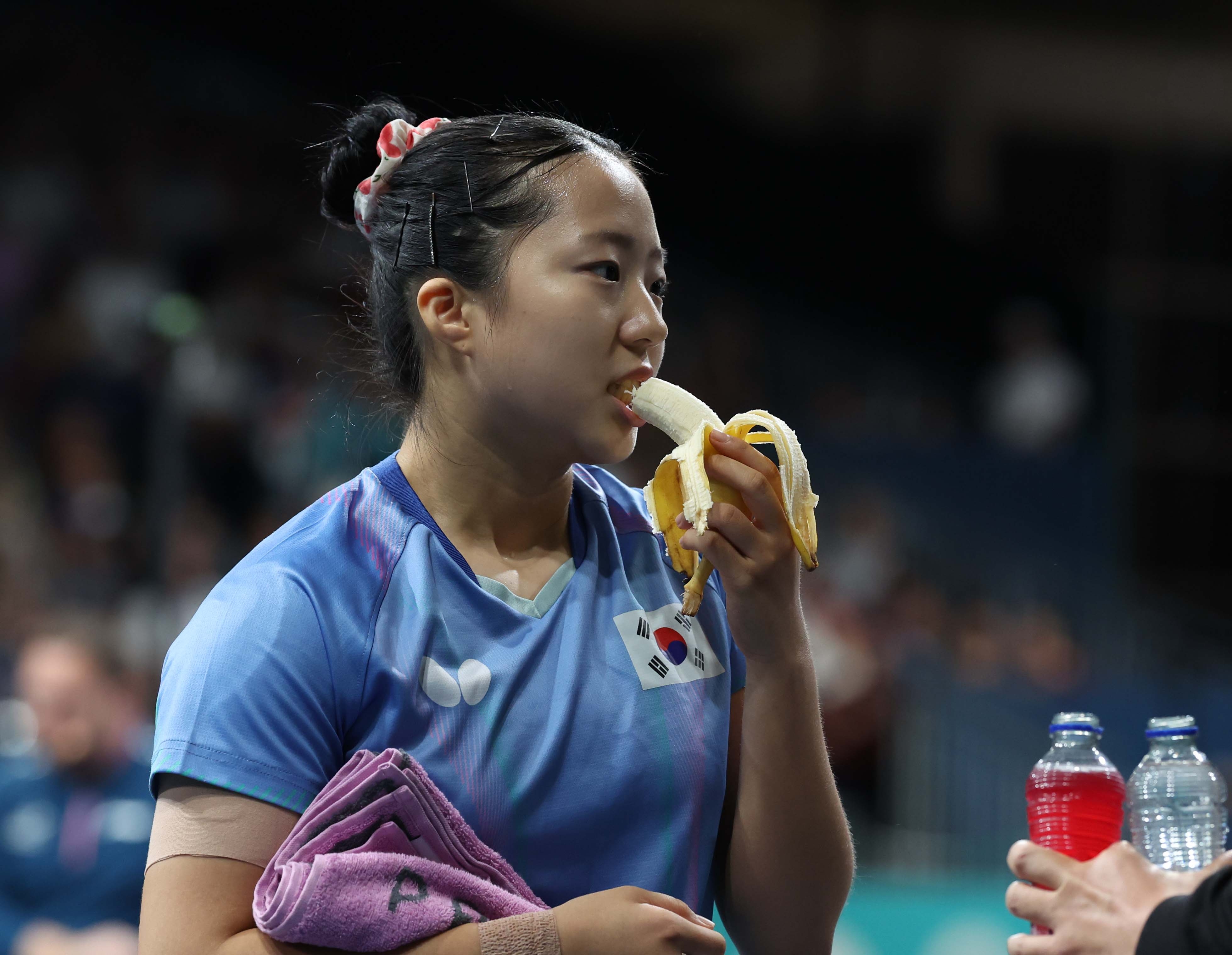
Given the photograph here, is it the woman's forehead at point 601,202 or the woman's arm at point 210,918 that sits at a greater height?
the woman's forehead at point 601,202

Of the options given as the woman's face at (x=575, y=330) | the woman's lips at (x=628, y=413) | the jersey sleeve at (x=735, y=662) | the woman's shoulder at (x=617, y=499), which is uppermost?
the woman's face at (x=575, y=330)

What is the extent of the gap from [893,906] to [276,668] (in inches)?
119

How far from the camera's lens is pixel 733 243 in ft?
29.3

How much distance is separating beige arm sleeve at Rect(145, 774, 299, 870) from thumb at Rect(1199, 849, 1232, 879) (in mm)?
934

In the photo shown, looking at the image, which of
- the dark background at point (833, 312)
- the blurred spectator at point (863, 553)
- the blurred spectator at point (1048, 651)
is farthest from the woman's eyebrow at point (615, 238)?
the blurred spectator at point (863, 553)

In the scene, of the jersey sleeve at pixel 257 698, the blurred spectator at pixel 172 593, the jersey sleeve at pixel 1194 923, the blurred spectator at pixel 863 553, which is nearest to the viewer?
the jersey sleeve at pixel 1194 923

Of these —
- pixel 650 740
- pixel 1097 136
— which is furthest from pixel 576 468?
pixel 1097 136

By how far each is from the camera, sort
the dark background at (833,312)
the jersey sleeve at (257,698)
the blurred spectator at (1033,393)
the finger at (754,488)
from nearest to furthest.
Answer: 1. the jersey sleeve at (257,698)
2. the finger at (754,488)
3. the dark background at (833,312)
4. the blurred spectator at (1033,393)

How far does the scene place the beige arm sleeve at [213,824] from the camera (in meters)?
1.25

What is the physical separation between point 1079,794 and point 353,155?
123cm

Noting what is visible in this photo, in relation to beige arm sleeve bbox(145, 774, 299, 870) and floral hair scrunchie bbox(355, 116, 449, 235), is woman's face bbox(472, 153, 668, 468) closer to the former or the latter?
floral hair scrunchie bbox(355, 116, 449, 235)

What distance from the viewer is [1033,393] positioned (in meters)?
7.80

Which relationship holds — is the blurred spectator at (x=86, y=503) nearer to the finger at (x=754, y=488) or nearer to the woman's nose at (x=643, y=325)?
the woman's nose at (x=643, y=325)

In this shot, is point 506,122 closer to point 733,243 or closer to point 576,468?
point 576,468
